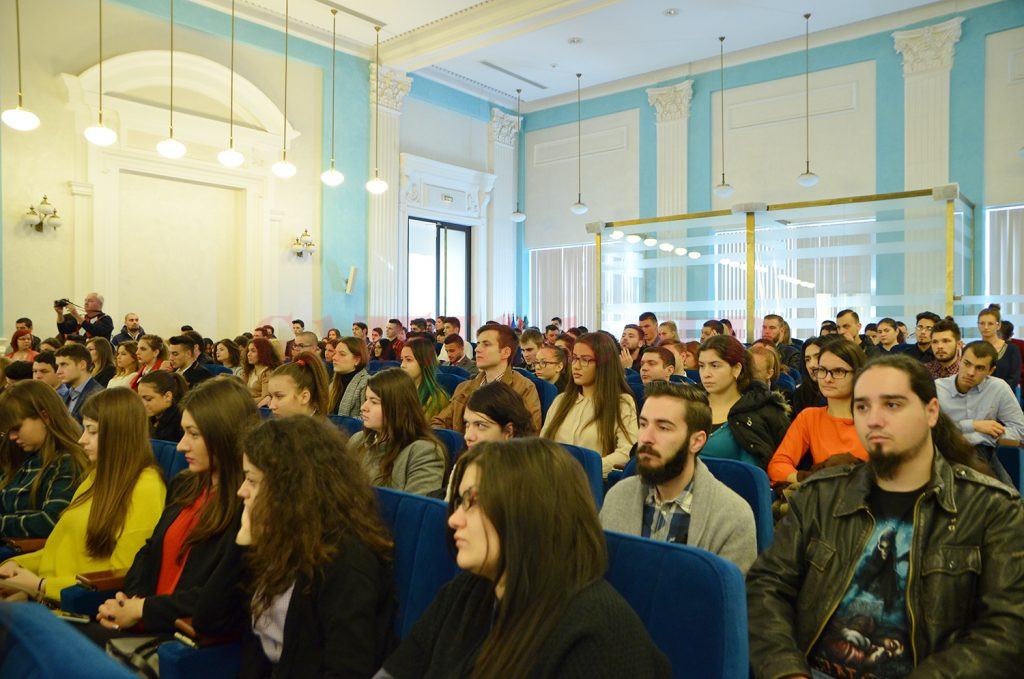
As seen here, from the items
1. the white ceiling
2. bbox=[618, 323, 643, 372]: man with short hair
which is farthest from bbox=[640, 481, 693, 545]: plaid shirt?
the white ceiling

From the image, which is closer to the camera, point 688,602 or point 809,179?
point 688,602

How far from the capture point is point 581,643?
1.26 meters

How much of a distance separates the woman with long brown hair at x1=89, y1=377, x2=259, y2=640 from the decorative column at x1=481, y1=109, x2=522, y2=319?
13.1 meters

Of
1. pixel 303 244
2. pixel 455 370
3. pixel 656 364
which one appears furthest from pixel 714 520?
pixel 303 244

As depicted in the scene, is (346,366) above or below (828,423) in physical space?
above

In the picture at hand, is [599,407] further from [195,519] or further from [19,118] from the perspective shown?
[19,118]

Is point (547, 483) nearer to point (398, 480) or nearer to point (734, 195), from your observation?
point (398, 480)

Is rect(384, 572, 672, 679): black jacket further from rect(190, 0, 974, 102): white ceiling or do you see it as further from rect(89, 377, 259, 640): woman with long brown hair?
rect(190, 0, 974, 102): white ceiling

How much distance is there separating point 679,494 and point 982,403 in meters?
3.23

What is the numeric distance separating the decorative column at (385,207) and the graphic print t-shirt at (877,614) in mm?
12091

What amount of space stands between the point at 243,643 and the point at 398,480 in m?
1.03

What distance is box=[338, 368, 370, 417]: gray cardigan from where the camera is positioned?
17.3ft

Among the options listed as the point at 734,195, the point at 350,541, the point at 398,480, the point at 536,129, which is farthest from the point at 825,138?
the point at 350,541

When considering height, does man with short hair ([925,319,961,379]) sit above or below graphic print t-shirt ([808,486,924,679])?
above
